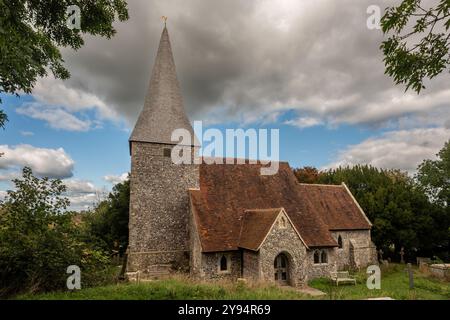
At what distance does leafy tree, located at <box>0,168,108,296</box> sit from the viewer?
7935mm

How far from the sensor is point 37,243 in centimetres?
818

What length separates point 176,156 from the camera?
19.1 meters

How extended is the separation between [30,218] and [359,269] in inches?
855

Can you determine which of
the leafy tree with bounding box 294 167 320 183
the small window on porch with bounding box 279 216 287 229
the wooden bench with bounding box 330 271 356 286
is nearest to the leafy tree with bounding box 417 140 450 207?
the leafy tree with bounding box 294 167 320 183

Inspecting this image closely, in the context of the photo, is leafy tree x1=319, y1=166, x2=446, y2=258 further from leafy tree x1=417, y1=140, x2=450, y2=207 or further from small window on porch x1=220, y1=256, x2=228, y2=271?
small window on porch x1=220, y1=256, x2=228, y2=271

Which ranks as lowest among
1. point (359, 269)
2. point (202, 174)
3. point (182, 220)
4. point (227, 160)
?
point (359, 269)

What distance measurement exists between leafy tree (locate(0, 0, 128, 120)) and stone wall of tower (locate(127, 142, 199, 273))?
10230mm

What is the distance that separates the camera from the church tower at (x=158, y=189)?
58.3 ft

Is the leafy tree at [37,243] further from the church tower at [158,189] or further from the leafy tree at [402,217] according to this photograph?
the leafy tree at [402,217]

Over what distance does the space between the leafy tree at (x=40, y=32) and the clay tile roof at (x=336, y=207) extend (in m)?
18.0

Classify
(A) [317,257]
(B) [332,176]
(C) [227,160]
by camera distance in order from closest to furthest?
(A) [317,257], (C) [227,160], (B) [332,176]

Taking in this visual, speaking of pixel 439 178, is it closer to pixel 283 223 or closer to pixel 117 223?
pixel 283 223
